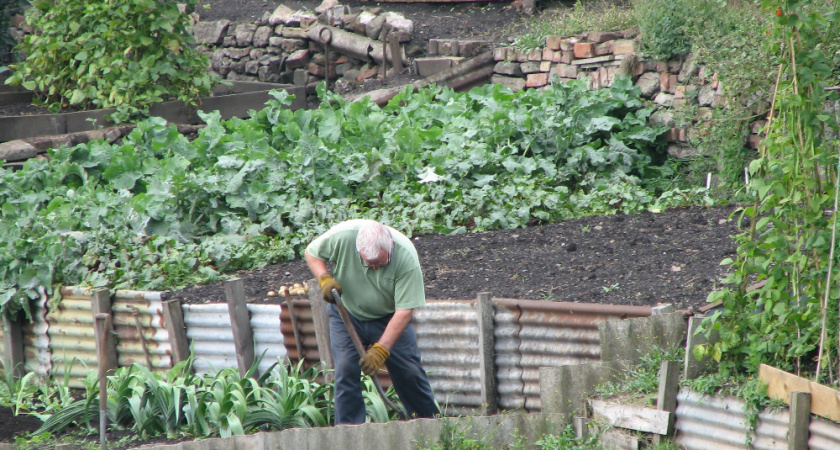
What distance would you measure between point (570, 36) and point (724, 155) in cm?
281

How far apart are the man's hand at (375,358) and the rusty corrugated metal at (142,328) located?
1895mm

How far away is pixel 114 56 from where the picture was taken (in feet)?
31.6

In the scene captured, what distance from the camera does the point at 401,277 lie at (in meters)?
4.60

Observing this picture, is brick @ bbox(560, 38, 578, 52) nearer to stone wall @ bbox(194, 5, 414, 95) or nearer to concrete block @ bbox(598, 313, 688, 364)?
stone wall @ bbox(194, 5, 414, 95)

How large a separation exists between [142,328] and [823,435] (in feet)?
14.0

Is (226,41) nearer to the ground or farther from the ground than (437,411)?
farther from the ground

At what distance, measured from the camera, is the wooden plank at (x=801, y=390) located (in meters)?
3.46

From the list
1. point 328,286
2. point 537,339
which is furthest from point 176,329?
point 537,339

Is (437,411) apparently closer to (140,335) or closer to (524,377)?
(524,377)

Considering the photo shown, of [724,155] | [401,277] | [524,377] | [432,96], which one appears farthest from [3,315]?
[724,155]

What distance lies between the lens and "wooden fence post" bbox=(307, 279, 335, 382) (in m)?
5.16

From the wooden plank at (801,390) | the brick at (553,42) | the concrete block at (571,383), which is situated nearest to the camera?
the wooden plank at (801,390)

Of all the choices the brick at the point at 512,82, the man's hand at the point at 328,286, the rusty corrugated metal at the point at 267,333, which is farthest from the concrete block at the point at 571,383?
the brick at the point at 512,82

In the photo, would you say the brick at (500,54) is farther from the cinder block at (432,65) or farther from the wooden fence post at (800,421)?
the wooden fence post at (800,421)
